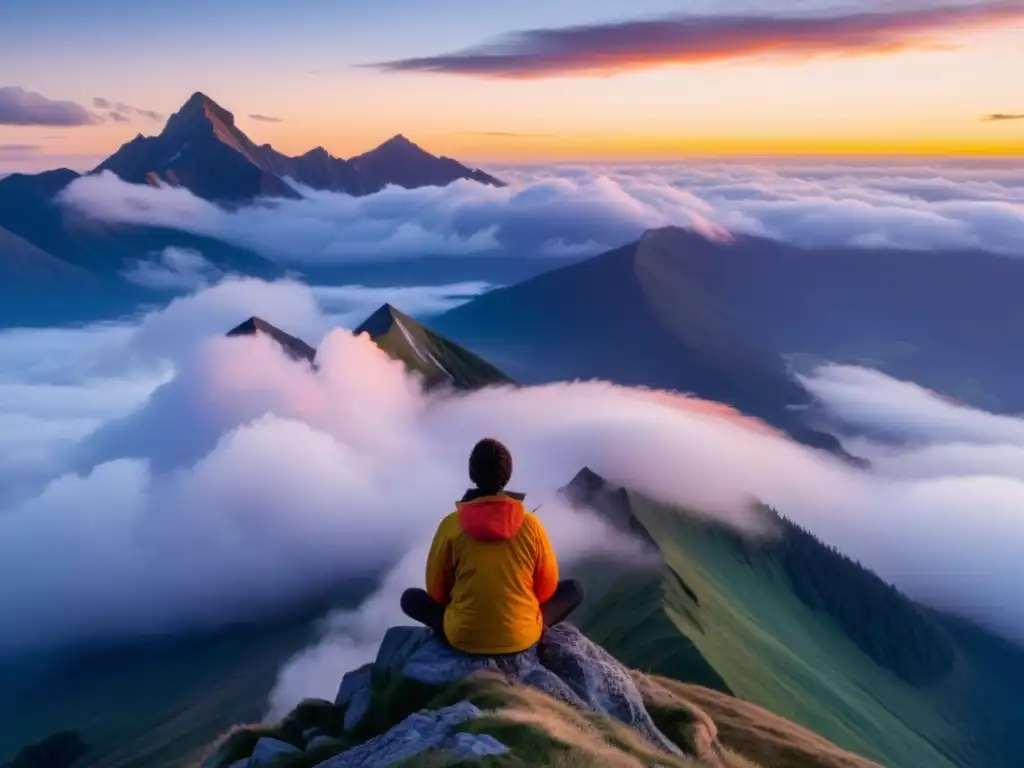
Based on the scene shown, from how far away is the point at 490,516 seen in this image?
77.4 ft

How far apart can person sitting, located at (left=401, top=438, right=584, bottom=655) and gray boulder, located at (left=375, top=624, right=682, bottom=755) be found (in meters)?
0.97

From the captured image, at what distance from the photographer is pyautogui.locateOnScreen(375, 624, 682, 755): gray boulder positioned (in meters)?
27.5

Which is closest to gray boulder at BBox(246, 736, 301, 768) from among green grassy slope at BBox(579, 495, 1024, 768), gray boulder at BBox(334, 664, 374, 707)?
gray boulder at BBox(334, 664, 374, 707)

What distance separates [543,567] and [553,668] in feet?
22.0

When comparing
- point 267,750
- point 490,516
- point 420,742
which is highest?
point 490,516

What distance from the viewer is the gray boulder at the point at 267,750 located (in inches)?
1128

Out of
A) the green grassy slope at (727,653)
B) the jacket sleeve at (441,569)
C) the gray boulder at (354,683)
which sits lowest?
the green grassy slope at (727,653)

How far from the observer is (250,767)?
29.0 metres

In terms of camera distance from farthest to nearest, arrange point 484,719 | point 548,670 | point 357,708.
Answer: point 357,708
point 548,670
point 484,719

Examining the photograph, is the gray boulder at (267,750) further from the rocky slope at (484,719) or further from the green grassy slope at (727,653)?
the green grassy slope at (727,653)

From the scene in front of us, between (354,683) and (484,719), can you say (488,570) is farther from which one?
(354,683)

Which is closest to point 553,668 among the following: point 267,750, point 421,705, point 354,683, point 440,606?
point 421,705

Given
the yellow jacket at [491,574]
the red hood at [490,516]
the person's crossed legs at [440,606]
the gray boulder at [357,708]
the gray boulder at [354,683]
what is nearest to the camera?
the red hood at [490,516]

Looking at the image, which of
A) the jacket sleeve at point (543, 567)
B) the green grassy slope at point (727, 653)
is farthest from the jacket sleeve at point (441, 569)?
the green grassy slope at point (727, 653)
